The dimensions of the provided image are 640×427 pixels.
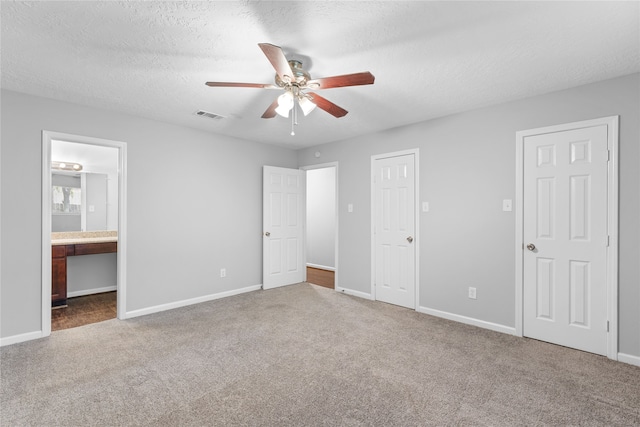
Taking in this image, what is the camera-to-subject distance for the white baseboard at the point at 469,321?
3.19 meters

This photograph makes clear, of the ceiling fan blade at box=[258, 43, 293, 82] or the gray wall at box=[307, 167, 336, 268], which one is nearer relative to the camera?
the ceiling fan blade at box=[258, 43, 293, 82]

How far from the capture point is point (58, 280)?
159 inches

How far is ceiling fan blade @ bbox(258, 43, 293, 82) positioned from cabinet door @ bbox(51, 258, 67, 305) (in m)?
4.03

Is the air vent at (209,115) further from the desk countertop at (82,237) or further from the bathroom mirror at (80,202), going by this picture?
the bathroom mirror at (80,202)

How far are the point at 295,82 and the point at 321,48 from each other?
288 mm

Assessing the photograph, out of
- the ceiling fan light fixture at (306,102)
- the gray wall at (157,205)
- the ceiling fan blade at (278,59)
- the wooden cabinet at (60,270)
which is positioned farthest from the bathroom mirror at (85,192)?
the ceiling fan blade at (278,59)

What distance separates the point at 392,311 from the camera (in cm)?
387

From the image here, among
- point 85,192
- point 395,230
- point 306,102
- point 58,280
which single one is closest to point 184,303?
point 58,280

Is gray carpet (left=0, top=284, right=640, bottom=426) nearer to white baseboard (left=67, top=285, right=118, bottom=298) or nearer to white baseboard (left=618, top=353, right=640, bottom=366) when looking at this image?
white baseboard (left=618, top=353, right=640, bottom=366)

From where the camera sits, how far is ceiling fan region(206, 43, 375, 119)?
6.23ft

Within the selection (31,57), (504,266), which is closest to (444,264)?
(504,266)

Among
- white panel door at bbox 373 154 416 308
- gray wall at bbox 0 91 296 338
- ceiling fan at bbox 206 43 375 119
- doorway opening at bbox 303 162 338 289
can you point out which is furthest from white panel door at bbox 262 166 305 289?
ceiling fan at bbox 206 43 375 119

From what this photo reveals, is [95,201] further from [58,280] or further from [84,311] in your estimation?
[84,311]

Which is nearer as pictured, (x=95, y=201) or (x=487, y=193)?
(x=487, y=193)
